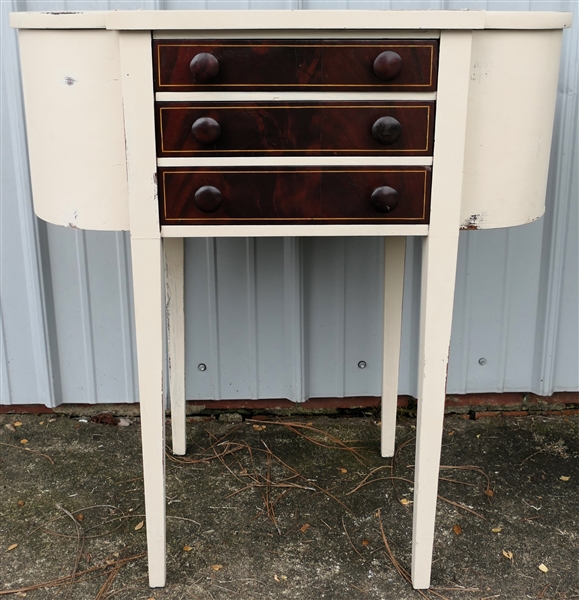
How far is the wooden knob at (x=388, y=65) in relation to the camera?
1199mm

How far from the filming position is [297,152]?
1255mm

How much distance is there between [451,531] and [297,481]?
414 millimetres

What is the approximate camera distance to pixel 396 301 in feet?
6.01

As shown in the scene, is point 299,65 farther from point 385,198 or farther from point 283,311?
point 283,311

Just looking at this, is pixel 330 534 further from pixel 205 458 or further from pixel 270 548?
pixel 205 458

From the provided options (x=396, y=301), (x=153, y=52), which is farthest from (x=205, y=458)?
(x=153, y=52)

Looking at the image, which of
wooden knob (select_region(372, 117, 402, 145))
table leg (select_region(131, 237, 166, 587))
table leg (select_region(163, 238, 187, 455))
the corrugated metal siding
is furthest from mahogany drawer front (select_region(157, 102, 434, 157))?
the corrugated metal siding

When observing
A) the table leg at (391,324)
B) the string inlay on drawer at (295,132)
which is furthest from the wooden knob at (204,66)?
the table leg at (391,324)

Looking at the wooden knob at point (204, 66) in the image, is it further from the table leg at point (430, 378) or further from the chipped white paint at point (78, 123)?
the table leg at point (430, 378)

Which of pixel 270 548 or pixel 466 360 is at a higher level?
pixel 466 360

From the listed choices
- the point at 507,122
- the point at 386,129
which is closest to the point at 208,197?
the point at 386,129

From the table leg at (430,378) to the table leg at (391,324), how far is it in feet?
1.51

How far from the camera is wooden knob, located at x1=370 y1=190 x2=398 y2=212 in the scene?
1260 mm

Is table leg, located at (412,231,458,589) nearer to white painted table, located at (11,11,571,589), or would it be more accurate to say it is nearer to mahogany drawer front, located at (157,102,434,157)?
white painted table, located at (11,11,571,589)
